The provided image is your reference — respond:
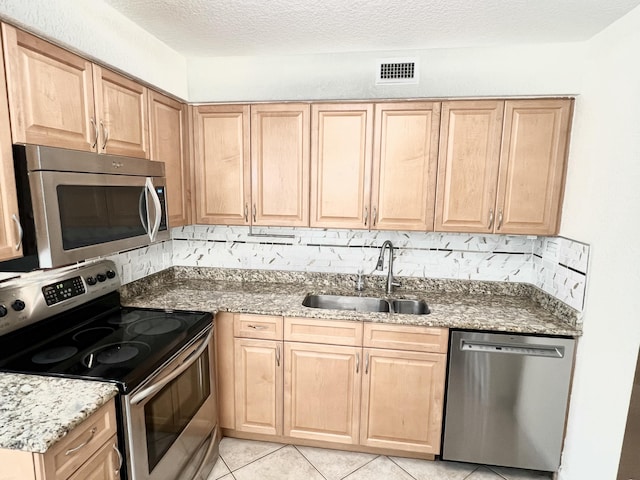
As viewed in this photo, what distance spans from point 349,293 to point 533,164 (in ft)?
4.51

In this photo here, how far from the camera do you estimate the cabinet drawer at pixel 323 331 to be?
6.86 feet

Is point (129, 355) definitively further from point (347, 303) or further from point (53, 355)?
point (347, 303)

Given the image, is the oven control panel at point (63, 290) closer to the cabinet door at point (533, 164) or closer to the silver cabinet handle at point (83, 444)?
the silver cabinet handle at point (83, 444)

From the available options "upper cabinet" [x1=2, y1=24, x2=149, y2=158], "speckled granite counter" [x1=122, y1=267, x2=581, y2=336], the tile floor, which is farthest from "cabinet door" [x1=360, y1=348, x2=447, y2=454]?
"upper cabinet" [x1=2, y1=24, x2=149, y2=158]

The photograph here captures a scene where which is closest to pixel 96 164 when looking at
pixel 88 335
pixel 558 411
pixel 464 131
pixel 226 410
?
pixel 88 335

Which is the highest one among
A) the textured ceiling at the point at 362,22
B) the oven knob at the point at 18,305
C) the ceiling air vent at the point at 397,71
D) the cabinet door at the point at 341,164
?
the textured ceiling at the point at 362,22

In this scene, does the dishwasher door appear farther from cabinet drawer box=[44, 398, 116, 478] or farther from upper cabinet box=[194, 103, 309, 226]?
cabinet drawer box=[44, 398, 116, 478]

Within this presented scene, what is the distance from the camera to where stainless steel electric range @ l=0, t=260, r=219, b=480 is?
140 cm

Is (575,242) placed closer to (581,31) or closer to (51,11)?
(581,31)

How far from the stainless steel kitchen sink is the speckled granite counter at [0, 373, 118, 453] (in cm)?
134

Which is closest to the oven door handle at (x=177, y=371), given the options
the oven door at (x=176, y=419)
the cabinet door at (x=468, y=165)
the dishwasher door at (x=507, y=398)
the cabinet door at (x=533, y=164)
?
the oven door at (x=176, y=419)

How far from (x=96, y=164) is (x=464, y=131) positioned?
192 cm

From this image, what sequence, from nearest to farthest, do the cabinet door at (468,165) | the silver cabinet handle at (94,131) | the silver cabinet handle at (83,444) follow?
the silver cabinet handle at (83,444) → the silver cabinet handle at (94,131) → the cabinet door at (468,165)

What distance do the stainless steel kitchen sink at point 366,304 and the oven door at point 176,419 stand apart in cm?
76
